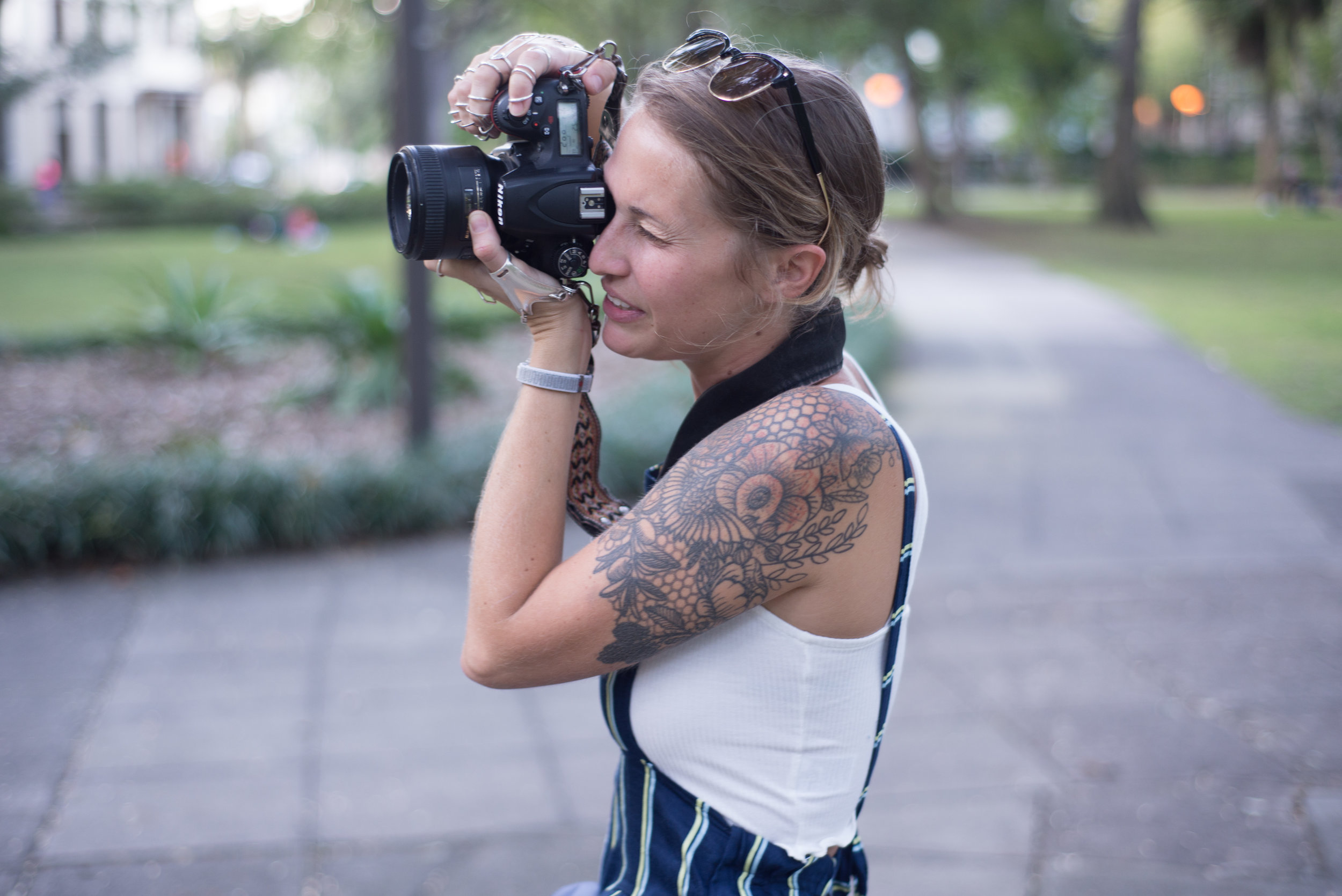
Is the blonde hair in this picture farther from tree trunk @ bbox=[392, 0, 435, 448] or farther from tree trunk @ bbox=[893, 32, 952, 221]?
tree trunk @ bbox=[893, 32, 952, 221]

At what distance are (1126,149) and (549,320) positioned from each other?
2600cm

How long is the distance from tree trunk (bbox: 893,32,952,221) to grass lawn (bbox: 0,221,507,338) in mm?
12847

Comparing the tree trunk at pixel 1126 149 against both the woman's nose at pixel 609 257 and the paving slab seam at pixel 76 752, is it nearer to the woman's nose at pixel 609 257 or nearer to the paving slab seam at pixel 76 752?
the paving slab seam at pixel 76 752

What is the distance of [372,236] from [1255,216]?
22270mm

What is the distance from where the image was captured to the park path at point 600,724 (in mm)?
2869

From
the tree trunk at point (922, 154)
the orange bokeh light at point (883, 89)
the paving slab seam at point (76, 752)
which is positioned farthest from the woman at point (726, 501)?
the orange bokeh light at point (883, 89)

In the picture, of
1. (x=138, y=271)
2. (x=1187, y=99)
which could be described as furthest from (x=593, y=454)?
(x=1187, y=99)

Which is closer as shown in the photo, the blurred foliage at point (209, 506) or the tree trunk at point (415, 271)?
the blurred foliage at point (209, 506)

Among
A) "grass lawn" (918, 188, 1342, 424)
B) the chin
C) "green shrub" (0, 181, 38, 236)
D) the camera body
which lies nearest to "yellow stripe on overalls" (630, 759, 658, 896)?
the chin

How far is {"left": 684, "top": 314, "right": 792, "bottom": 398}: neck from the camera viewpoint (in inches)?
51.2

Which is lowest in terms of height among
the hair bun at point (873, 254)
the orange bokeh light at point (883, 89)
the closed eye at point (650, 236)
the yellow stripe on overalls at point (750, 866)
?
the yellow stripe on overalls at point (750, 866)

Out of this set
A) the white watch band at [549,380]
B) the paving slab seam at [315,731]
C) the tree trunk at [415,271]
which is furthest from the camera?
the tree trunk at [415,271]

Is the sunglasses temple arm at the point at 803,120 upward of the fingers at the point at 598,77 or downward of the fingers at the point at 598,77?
downward

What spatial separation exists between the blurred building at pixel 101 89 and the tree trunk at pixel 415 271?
270cm
